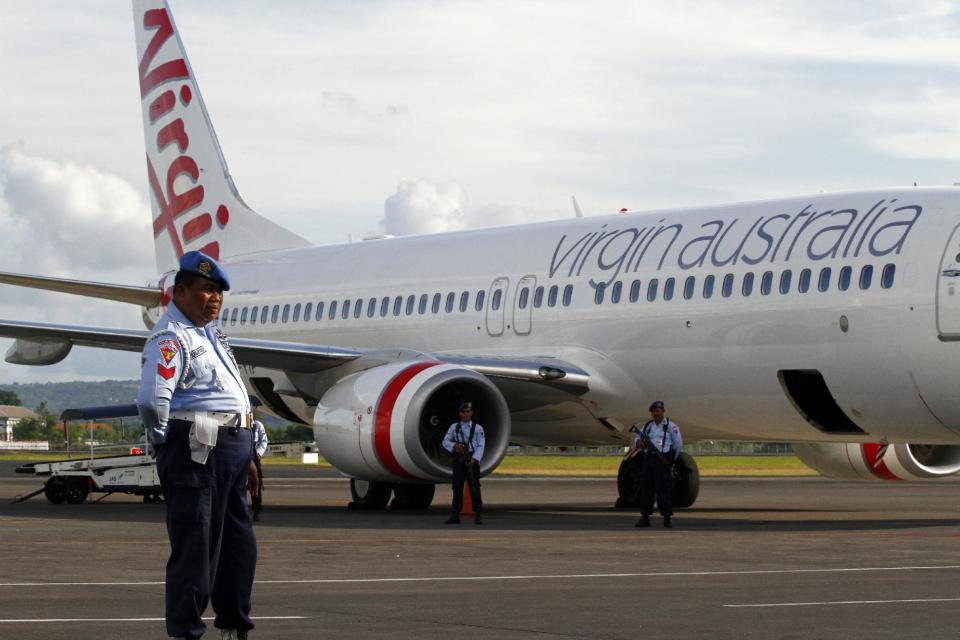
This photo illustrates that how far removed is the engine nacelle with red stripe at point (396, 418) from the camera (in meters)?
20.5

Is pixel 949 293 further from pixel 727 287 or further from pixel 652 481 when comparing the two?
pixel 652 481

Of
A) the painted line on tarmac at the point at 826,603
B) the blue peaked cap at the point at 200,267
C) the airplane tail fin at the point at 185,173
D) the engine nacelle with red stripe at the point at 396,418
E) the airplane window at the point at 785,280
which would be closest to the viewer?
the blue peaked cap at the point at 200,267

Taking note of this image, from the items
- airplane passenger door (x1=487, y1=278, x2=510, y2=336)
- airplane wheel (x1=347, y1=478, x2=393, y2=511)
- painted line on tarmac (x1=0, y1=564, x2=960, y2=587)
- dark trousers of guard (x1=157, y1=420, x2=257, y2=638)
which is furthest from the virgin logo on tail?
dark trousers of guard (x1=157, y1=420, x2=257, y2=638)

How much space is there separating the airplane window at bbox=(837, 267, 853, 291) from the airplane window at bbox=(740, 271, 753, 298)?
4.16 feet

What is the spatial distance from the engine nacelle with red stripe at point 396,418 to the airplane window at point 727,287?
310 cm

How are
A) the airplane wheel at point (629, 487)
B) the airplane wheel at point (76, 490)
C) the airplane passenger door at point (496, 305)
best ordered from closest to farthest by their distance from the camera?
the airplane passenger door at point (496, 305) → the airplane wheel at point (629, 487) → the airplane wheel at point (76, 490)

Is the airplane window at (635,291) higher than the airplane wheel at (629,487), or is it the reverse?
the airplane window at (635,291)

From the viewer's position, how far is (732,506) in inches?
1000

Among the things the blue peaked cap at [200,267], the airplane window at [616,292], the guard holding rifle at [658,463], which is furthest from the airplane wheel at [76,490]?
the blue peaked cap at [200,267]

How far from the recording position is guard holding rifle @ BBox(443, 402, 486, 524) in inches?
773

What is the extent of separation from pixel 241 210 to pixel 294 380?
6.97m

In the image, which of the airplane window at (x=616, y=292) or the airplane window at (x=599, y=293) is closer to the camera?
the airplane window at (x=616, y=292)

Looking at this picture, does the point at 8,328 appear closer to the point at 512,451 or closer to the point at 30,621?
the point at 30,621

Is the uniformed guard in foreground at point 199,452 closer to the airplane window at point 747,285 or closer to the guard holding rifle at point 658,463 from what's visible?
the guard holding rifle at point 658,463
